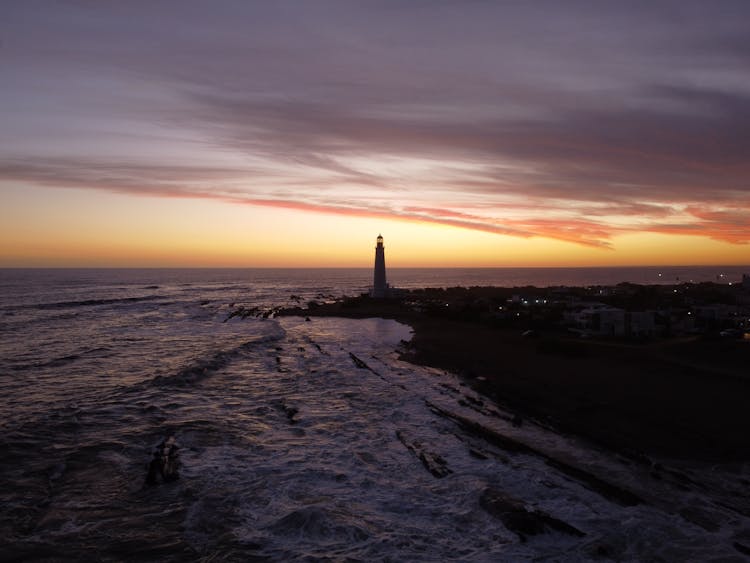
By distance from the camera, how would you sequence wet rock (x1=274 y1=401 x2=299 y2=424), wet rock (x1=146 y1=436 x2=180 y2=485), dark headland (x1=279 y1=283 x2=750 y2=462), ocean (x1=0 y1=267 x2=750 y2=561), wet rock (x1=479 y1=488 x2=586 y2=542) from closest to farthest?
ocean (x1=0 y1=267 x2=750 y2=561)
wet rock (x1=479 y1=488 x2=586 y2=542)
wet rock (x1=146 y1=436 x2=180 y2=485)
dark headland (x1=279 y1=283 x2=750 y2=462)
wet rock (x1=274 y1=401 x2=299 y2=424)

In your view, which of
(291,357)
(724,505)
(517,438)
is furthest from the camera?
(291,357)

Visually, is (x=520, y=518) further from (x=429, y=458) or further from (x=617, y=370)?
(x=617, y=370)

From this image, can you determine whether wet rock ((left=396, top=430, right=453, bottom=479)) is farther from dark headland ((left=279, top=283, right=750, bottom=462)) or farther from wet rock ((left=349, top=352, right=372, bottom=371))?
wet rock ((left=349, top=352, right=372, bottom=371))

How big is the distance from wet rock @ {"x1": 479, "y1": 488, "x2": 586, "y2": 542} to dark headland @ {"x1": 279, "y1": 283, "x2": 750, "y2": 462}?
473 centimetres

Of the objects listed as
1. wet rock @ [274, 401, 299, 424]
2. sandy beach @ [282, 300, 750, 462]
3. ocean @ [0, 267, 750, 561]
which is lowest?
wet rock @ [274, 401, 299, 424]

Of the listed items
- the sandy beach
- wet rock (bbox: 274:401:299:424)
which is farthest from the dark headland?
wet rock (bbox: 274:401:299:424)

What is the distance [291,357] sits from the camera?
29.1 metres

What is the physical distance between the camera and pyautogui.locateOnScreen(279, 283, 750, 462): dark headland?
1449cm

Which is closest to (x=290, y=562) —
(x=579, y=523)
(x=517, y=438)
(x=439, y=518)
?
(x=439, y=518)

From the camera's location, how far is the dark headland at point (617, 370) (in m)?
14.5

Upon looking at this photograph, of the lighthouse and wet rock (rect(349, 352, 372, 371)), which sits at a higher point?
the lighthouse

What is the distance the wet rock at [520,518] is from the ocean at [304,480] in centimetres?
13

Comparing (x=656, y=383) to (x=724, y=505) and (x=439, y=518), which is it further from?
(x=439, y=518)

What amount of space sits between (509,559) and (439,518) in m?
1.83
